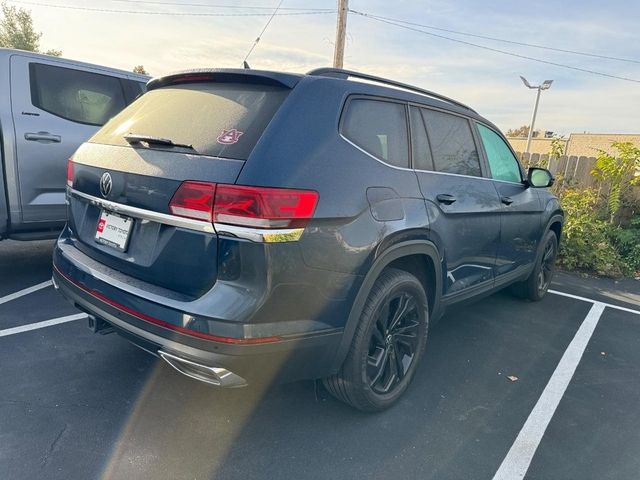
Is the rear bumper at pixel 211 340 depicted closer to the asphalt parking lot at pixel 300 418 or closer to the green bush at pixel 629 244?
the asphalt parking lot at pixel 300 418

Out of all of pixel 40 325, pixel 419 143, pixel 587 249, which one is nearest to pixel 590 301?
pixel 587 249

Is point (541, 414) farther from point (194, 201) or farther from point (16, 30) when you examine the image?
point (16, 30)

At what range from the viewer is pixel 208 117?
85.0 inches

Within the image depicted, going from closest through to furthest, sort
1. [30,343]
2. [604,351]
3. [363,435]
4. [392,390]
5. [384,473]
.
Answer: [384,473] < [363,435] < [392,390] < [30,343] < [604,351]

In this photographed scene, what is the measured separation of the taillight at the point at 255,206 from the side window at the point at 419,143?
3.60 feet

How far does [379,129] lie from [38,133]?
3204 mm

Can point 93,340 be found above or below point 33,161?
below

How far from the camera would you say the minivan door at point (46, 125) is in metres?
3.85

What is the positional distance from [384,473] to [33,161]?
3811 mm

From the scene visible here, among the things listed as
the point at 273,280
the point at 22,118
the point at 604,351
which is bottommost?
the point at 604,351

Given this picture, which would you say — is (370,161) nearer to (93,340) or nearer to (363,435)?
(363,435)

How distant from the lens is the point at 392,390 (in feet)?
8.82

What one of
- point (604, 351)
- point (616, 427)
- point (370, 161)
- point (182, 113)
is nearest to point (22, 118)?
point (182, 113)

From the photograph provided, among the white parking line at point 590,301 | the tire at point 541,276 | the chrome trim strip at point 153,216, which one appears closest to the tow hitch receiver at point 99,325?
the chrome trim strip at point 153,216
